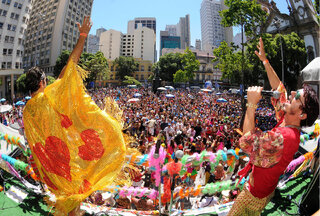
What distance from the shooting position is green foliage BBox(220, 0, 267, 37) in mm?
12848

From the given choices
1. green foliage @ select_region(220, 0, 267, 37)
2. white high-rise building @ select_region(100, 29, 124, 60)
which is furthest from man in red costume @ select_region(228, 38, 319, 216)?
A: white high-rise building @ select_region(100, 29, 124, 60)

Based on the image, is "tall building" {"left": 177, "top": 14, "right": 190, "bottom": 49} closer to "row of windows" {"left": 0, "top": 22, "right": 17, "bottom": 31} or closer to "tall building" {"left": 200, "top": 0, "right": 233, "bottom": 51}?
"tall building" {"left": 200, "top": 0, "right": 233, "bottom": 51}

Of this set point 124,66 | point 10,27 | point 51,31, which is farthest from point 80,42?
point 124,66

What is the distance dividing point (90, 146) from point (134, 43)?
100990 millimetres

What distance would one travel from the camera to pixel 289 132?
1809 mm

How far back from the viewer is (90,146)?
247 centimetres

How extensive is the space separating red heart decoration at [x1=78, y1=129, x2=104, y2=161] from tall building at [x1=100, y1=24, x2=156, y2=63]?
96029mm

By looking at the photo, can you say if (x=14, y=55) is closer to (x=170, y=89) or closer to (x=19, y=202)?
(x=170, y=89)

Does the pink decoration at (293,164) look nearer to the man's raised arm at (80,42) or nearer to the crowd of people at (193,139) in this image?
the crowd of people at (193,139)

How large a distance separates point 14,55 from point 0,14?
7020 mm

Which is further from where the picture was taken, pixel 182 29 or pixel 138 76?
pixel 182 29

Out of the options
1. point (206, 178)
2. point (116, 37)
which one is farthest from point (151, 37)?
point (206, 178)

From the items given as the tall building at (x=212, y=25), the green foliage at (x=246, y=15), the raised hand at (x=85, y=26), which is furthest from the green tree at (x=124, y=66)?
the tall building at (x=212, y=25)

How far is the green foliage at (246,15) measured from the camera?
12848 millimetres
